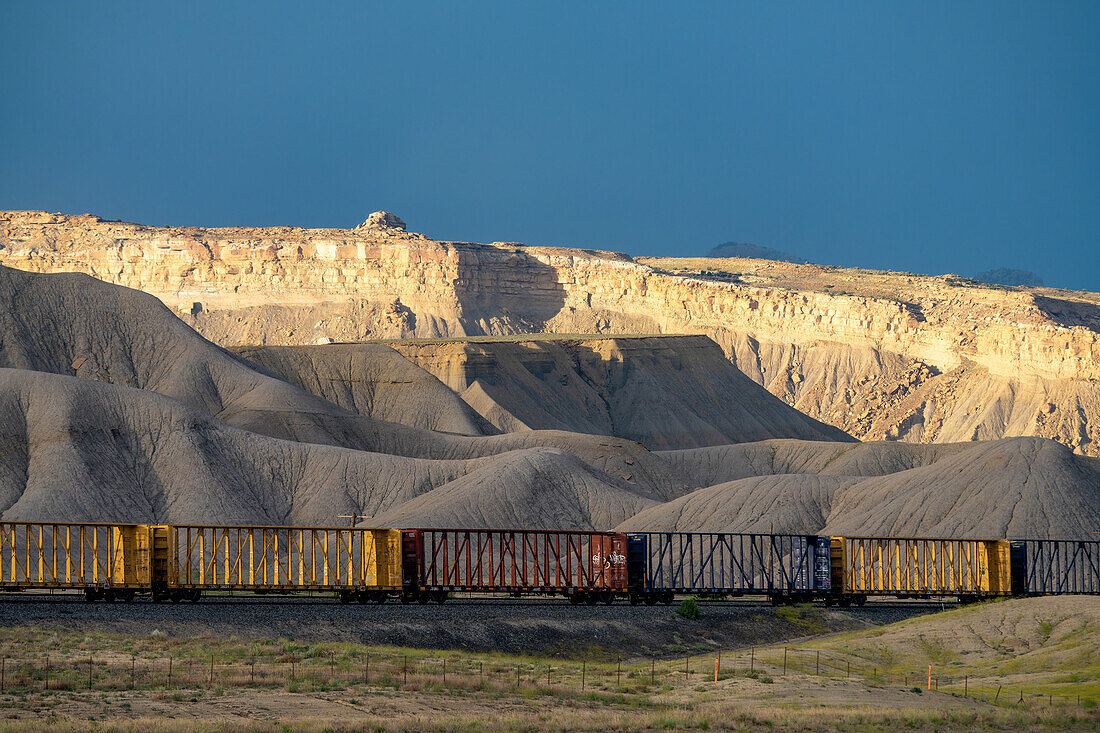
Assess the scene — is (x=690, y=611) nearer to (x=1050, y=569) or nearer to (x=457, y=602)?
(x=457, y=602)

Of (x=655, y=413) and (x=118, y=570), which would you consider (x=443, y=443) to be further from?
(x=118, y=570)

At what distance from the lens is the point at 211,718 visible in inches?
1142

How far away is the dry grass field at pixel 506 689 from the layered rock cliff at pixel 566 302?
11804 centimetres

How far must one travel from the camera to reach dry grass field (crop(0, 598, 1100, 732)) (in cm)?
2977

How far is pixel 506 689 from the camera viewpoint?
34094mm

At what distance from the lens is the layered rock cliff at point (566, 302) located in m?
162

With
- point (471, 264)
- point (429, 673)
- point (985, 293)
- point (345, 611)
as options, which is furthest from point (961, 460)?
point (471, 264)

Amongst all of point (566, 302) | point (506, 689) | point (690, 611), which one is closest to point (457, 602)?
point (690, 611)

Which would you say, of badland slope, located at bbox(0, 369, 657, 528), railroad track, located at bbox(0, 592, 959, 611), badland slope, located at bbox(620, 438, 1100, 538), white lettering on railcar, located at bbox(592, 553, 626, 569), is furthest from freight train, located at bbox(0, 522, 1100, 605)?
badland slope, located at bbox(0, 369, 657, 528)

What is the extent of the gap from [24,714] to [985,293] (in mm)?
152126

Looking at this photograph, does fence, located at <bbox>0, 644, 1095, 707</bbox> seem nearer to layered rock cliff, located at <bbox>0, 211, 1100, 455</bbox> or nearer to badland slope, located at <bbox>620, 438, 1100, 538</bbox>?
badland slope, located at <bbox>620, 438, 1100, 538</bbox>

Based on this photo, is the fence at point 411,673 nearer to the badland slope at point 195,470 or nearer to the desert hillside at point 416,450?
the desert hillside at point 416,450

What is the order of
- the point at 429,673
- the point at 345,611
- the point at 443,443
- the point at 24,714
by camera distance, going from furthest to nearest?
the point at 443,443 < the point at 345,611 < the point at 429,673 < the point at 24,714

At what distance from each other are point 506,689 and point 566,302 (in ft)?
511
